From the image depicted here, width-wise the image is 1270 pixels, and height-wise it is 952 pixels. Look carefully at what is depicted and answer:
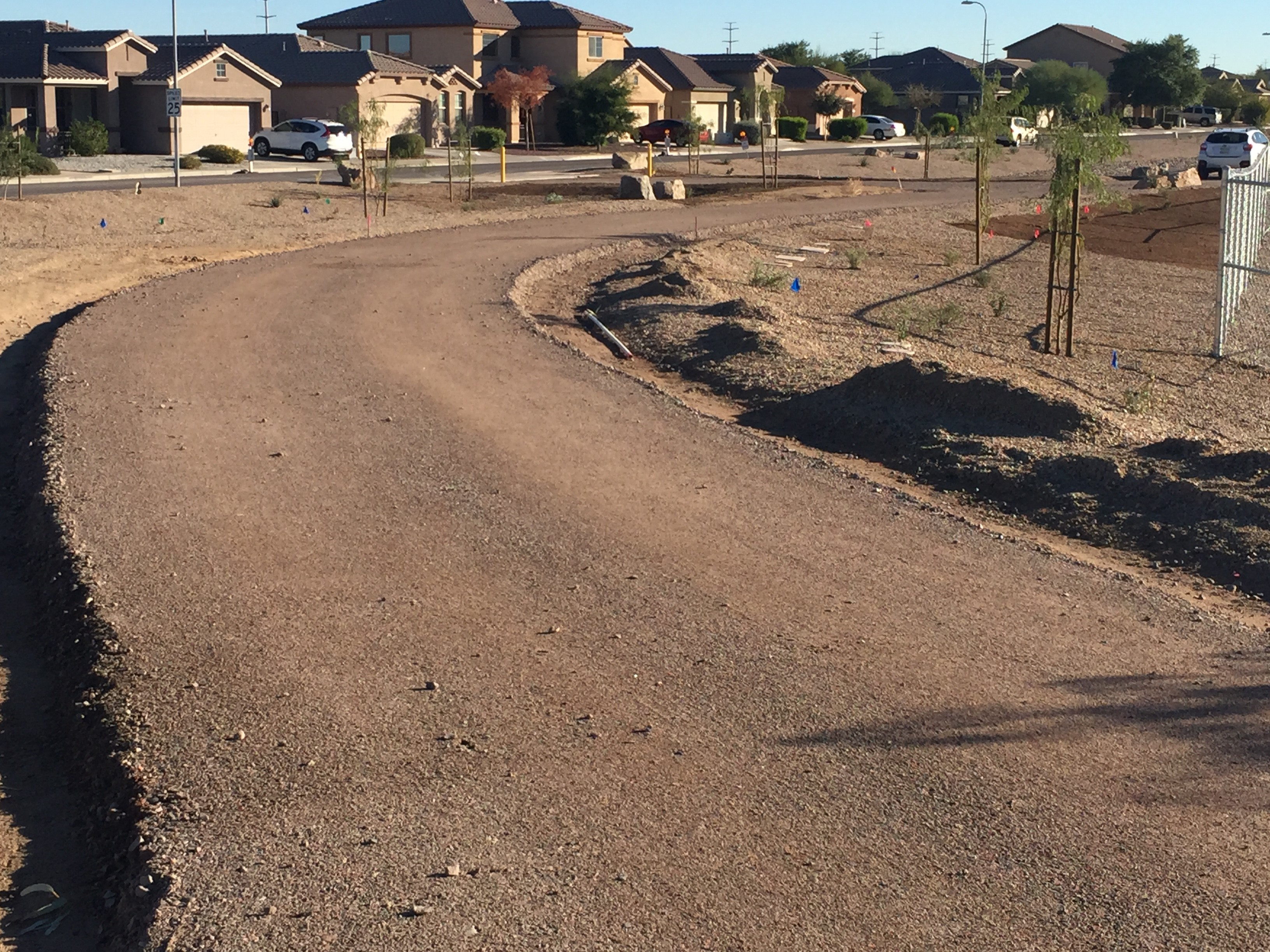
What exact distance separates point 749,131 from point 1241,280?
6838 centimetres

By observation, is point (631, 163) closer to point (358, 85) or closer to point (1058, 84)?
point (358, 85)

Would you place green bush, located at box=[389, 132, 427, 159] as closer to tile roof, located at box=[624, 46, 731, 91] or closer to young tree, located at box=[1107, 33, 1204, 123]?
tile roof, located at box=[624, 46, 731, 91]

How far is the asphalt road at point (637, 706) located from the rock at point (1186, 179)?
38.5 m

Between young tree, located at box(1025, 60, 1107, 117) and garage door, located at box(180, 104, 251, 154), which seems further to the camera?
young tree, located at box(1025, 60, 1107, 117)

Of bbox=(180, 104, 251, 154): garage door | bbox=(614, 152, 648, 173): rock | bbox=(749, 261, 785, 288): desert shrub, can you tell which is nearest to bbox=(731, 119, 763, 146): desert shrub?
bbox=(614, 152, 648, 173): rock

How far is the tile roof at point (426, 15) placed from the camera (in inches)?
3118

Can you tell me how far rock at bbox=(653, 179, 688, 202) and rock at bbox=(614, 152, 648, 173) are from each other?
11624 mm

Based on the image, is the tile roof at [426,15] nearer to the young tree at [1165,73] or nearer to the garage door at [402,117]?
the garage door at [402,117]

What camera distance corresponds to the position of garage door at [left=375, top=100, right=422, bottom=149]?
6688cm

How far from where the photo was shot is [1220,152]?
50156 millimetres

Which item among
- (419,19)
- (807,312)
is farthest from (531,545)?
(419,19)

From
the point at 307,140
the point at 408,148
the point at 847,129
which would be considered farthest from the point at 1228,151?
the point at 847,129

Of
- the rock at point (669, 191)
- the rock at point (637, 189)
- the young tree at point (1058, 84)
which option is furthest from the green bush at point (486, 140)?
the young tree at point (1058, 84)

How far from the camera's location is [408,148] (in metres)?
57.7
